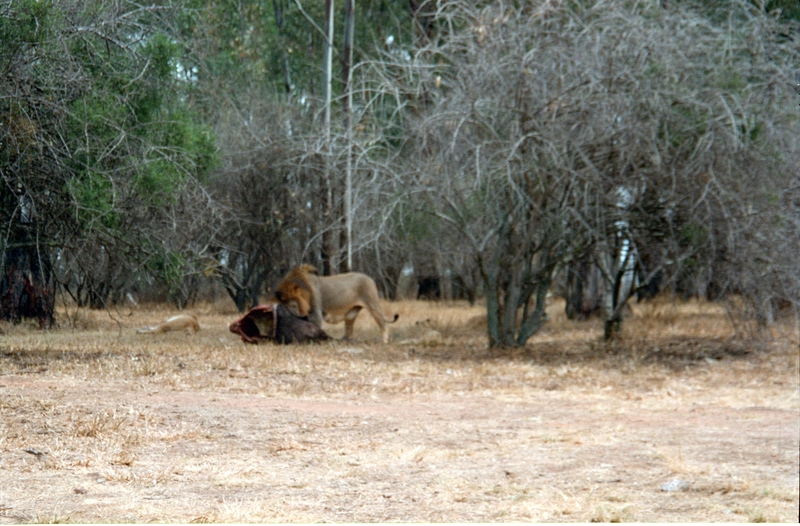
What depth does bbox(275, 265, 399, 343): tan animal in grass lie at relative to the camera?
1452 cm

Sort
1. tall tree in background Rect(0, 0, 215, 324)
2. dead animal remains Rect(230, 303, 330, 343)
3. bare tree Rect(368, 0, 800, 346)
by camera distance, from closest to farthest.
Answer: tall tree in background Rect(0, 0, 215, 324) → bare tree Rect(368, 0, 800, 346) → dead animal remains Rect(230, 303, 330, 343)

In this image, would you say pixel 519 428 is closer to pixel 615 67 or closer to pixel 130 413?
pixel 130 413

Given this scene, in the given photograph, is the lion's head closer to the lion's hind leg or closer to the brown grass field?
the lion's hind leg

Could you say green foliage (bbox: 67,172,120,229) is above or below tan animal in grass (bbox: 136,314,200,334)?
above

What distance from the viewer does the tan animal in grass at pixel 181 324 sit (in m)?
14.1

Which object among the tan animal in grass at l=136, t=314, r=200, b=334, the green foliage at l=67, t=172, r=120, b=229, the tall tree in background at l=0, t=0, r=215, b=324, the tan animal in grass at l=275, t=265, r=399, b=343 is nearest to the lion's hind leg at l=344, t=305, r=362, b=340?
the tan animal in grass at l=275, t=265, r=399, b=343

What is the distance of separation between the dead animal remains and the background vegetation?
1081mm

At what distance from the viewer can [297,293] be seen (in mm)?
14500

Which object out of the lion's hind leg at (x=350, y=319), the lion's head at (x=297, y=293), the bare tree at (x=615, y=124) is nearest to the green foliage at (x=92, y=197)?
the bare tree at (x=615, y=124)

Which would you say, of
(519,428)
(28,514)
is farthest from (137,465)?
(519,428)

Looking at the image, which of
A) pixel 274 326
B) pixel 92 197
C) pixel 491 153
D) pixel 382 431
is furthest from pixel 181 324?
pixel 382 431

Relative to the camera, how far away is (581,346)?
591 inches

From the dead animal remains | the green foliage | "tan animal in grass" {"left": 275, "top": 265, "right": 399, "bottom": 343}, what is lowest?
the dead animal remains

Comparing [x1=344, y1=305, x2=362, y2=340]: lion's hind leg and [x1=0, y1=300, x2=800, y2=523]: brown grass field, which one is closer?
[x1=0, y1=300, x2=800, y2=523]: brown grass field
